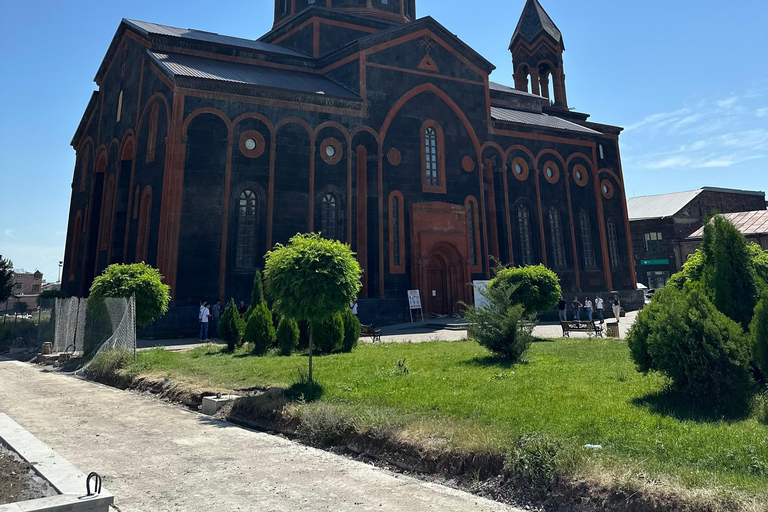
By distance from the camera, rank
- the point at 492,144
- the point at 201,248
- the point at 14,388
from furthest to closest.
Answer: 1. the point at 492,144
2. the point at 201,248
3. the point at 14,388

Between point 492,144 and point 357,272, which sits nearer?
point 357,272

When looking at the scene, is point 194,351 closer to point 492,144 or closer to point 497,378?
point 497,378

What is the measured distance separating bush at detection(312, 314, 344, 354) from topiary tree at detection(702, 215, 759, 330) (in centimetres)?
910

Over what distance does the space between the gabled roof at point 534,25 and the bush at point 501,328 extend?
29.7m

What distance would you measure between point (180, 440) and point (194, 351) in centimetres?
804

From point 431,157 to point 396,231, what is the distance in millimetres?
4666

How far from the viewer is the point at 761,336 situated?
21.3 feet

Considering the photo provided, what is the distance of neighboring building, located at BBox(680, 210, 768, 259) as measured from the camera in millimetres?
37812

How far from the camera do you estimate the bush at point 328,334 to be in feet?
45.9

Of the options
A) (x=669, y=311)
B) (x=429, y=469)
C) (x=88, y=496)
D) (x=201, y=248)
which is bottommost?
(x=429, y=469)

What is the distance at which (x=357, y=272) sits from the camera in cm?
1016

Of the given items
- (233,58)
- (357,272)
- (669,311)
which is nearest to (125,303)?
(357,272)

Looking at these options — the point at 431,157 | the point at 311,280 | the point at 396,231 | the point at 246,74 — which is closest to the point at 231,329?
the point at 311,280

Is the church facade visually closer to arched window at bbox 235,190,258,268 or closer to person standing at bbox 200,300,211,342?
arched window at bbox 235,190,258,268
